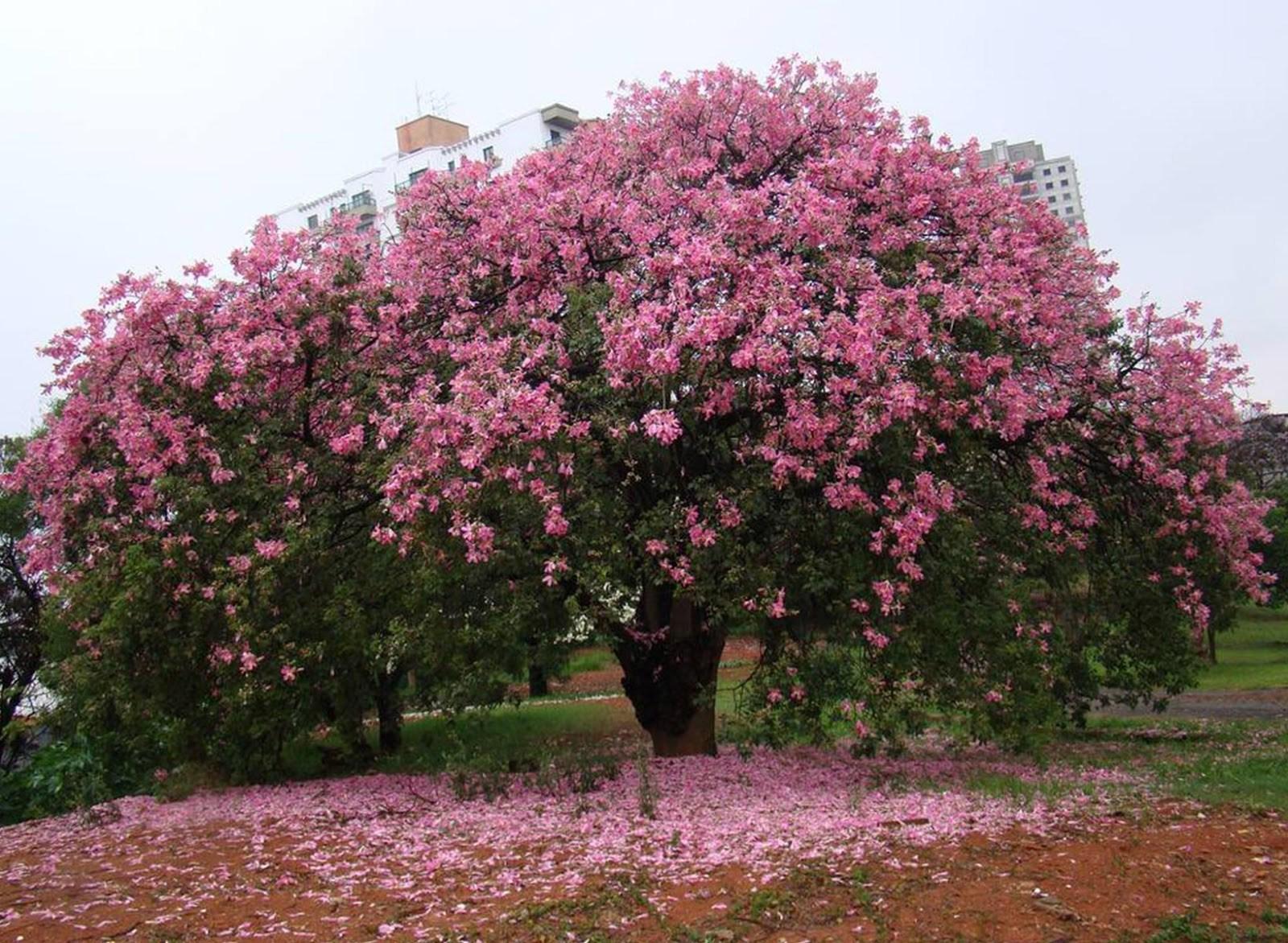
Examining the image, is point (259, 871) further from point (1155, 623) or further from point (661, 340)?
point (1155, 623)

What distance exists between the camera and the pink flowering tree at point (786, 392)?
8508mm

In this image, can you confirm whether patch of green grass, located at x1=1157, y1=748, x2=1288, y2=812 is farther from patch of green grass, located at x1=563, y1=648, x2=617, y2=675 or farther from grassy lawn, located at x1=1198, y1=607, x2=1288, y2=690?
patch of green grass, located at x1=563, y1=648, x2=617, y2=675

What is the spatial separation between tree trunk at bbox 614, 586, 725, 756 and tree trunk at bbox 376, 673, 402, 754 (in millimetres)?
3226

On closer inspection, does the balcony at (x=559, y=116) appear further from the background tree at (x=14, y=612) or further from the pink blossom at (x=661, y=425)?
the pink blossom at (x=661, y=425)

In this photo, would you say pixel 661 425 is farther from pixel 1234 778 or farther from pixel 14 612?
pixel 14 612

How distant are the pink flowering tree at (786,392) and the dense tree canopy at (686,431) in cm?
4

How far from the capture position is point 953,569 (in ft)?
29.8

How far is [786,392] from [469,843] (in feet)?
14.8

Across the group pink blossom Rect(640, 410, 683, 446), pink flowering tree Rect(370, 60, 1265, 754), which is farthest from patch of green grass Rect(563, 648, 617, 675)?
pink blossom Rect(640, 410, 683, 446)

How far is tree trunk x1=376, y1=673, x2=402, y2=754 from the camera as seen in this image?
1336cm

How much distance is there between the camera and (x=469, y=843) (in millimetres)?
7629

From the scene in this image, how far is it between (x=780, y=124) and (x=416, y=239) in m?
4.12

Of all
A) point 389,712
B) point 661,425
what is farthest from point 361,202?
point 661,425

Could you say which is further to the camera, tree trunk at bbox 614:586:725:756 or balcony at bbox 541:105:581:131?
balcony at bbox 541:105:581:131
